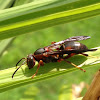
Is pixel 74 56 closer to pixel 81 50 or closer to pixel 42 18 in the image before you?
pixel 81 50

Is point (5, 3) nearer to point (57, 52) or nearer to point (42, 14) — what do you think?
point (42, 14)

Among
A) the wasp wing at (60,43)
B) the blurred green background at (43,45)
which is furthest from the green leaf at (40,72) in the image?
the blurred green background at (43,45)

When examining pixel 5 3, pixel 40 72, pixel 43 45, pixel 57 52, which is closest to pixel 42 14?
pixel 5 3

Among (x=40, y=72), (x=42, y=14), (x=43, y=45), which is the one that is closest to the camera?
(x=42, y=14)

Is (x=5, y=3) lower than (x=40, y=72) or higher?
higher

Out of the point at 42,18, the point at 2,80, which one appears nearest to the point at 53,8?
the point at 42,18

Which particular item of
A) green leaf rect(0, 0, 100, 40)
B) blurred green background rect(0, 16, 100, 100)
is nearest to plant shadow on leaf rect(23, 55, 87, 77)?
green leaf rect(0, 0, 100, 40)
